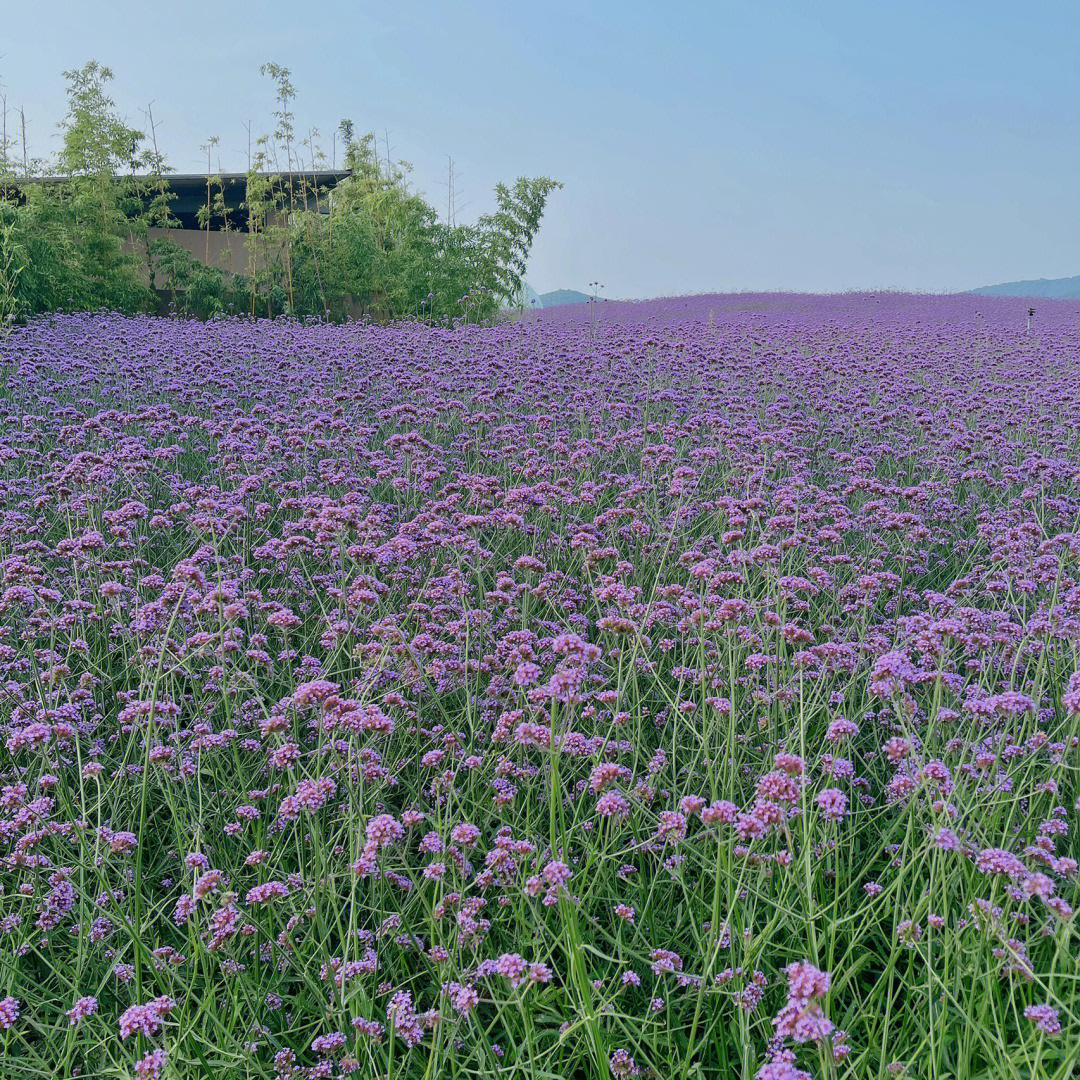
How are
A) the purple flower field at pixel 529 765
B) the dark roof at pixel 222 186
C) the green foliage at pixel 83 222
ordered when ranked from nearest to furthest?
1. the purple flower field at pixel 529 765
2. the green foliage at pixel 83 222
3. the dark roof at pixel 222 186

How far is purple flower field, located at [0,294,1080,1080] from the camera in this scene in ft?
5.54

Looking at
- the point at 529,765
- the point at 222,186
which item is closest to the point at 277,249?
the point at 222,186

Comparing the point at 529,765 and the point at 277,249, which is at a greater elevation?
the point at 277,249

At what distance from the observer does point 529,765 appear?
2.60 m

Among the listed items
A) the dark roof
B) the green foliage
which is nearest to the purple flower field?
the green foliage

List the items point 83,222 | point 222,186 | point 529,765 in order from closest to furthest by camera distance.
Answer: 1. point 529,765
2. point 83,222
3. point 222,186

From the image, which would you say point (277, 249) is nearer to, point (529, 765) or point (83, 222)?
point (83, 222)

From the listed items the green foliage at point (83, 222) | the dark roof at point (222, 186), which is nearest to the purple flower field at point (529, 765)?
the green foliage at point (83, 222)

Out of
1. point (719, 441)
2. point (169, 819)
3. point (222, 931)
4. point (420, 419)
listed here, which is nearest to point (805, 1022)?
point (222, 931)

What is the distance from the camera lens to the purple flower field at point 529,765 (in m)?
1.69

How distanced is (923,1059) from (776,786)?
0.78 m

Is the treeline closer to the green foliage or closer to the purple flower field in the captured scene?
the green foliage

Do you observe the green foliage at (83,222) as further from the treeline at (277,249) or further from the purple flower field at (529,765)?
the purple flower field at (529,765)

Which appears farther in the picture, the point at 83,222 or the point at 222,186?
the point at 222,186
